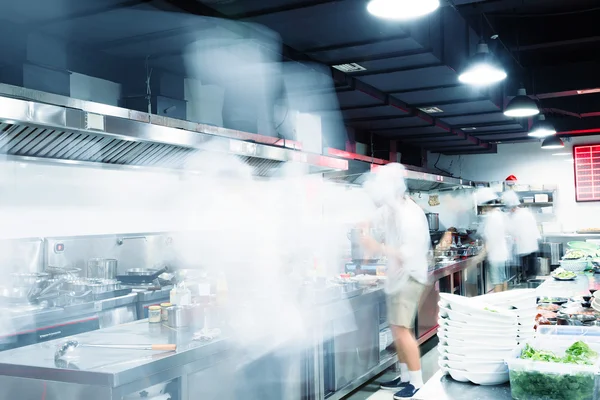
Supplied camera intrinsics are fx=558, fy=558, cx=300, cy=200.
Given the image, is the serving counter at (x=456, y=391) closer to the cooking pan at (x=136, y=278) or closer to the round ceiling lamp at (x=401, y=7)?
the round ceiling lamp at (x=401, y=7)

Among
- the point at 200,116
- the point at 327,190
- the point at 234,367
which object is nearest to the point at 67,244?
the point at 200,116

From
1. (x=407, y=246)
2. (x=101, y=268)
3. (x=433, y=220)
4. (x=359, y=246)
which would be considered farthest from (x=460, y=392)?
(x=433, y=220)

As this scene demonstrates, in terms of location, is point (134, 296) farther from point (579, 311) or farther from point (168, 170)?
point (579, 311)

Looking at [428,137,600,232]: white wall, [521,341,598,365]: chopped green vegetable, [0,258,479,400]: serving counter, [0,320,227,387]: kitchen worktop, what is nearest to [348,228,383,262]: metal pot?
[0,258,479,400]: serving counter

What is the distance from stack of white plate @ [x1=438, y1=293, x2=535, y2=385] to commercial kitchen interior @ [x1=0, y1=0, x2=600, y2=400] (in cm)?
132

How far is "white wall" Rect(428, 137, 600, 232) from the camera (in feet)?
38.9

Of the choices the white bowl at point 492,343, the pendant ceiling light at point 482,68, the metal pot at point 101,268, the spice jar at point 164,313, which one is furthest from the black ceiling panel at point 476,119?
the white bowl at point 492,343

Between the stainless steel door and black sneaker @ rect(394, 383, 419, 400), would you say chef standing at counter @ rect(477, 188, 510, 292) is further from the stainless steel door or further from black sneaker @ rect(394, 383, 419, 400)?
black sneaker @ rect(394, 383, 419, 400)

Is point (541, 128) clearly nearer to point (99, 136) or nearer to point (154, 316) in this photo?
point (99, 136)

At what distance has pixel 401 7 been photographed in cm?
289

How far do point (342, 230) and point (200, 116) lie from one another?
313 cm

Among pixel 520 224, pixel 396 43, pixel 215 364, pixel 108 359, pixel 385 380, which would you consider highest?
pixel 396 43

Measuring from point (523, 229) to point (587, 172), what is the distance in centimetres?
415

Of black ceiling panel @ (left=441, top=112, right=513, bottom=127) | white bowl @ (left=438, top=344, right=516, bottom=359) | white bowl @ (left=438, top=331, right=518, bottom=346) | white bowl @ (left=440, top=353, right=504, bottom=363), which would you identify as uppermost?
black ceiling panel @ (left=441, top=112, right=513, bottom=127)
